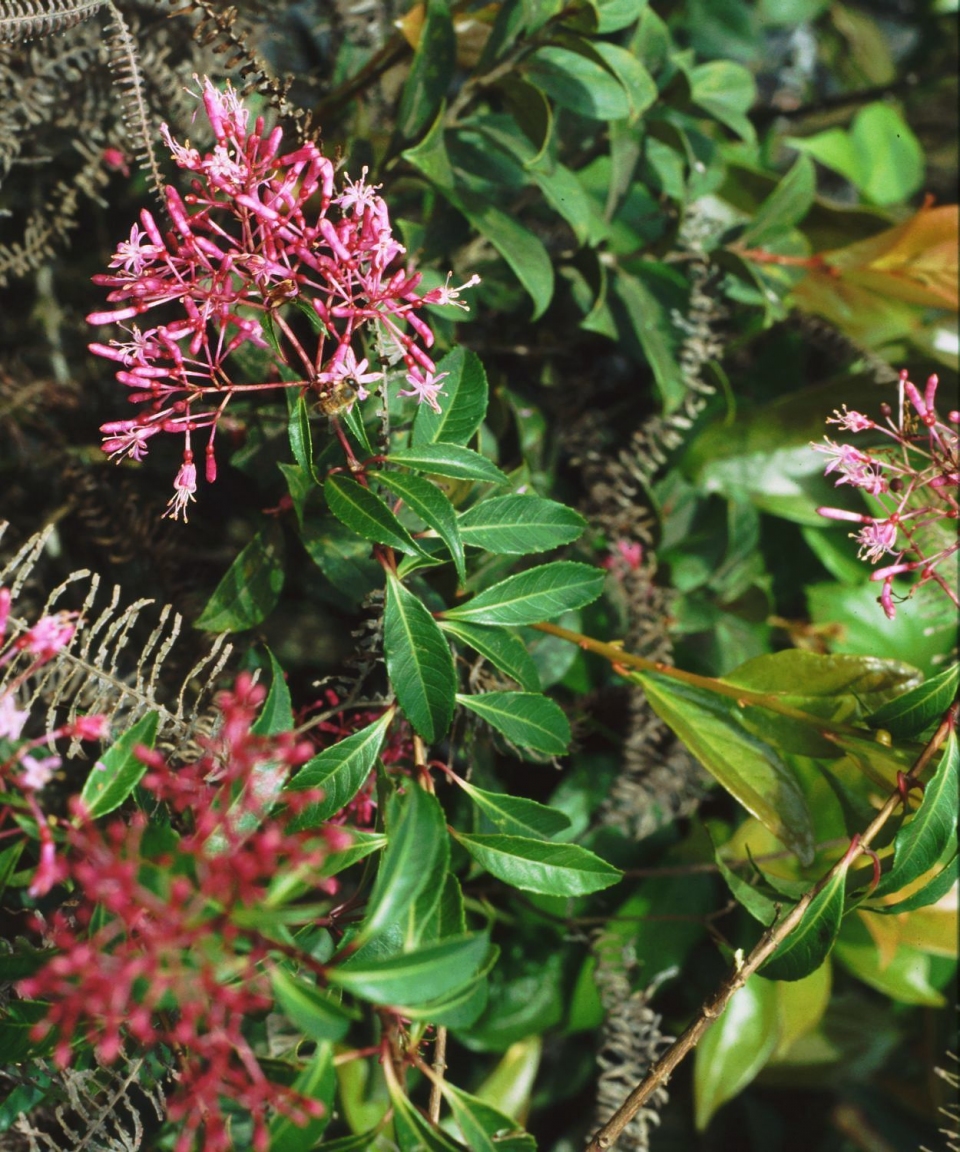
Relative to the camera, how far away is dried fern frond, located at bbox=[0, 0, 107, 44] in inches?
Answer: 20.0

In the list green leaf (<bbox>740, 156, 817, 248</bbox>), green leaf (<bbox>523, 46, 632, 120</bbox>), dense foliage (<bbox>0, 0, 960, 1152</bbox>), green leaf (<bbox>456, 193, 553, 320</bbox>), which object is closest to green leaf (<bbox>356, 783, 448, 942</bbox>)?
dense foliage (<bbox>0, 0, 960, 1152</bbox>)

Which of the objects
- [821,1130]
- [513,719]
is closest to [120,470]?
[513,719]

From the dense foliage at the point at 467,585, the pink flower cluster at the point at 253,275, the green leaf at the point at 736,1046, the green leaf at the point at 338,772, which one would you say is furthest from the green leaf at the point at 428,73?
the green leaf at the point at 736,1046

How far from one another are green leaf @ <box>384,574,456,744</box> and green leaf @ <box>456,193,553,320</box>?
251 mm

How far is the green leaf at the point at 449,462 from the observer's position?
18.6 inches

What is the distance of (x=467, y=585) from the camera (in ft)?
A: 1.91

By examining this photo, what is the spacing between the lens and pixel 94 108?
0.69 m

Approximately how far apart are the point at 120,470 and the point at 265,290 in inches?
12.3

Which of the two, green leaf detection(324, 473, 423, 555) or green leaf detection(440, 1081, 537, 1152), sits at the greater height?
green leaf detection(324, 473, 423, 555)

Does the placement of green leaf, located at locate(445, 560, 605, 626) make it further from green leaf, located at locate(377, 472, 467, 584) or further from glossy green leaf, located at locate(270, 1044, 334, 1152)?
glossy green leaf, located at locate(270, 1044, 334, 1152)

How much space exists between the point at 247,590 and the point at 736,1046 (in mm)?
544

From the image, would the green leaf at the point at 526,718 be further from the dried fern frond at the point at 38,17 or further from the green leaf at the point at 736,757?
the dried fern frond at the point at 38,17

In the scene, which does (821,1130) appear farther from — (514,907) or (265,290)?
(265,290)

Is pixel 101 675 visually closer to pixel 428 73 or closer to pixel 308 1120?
pixel 308 1120
